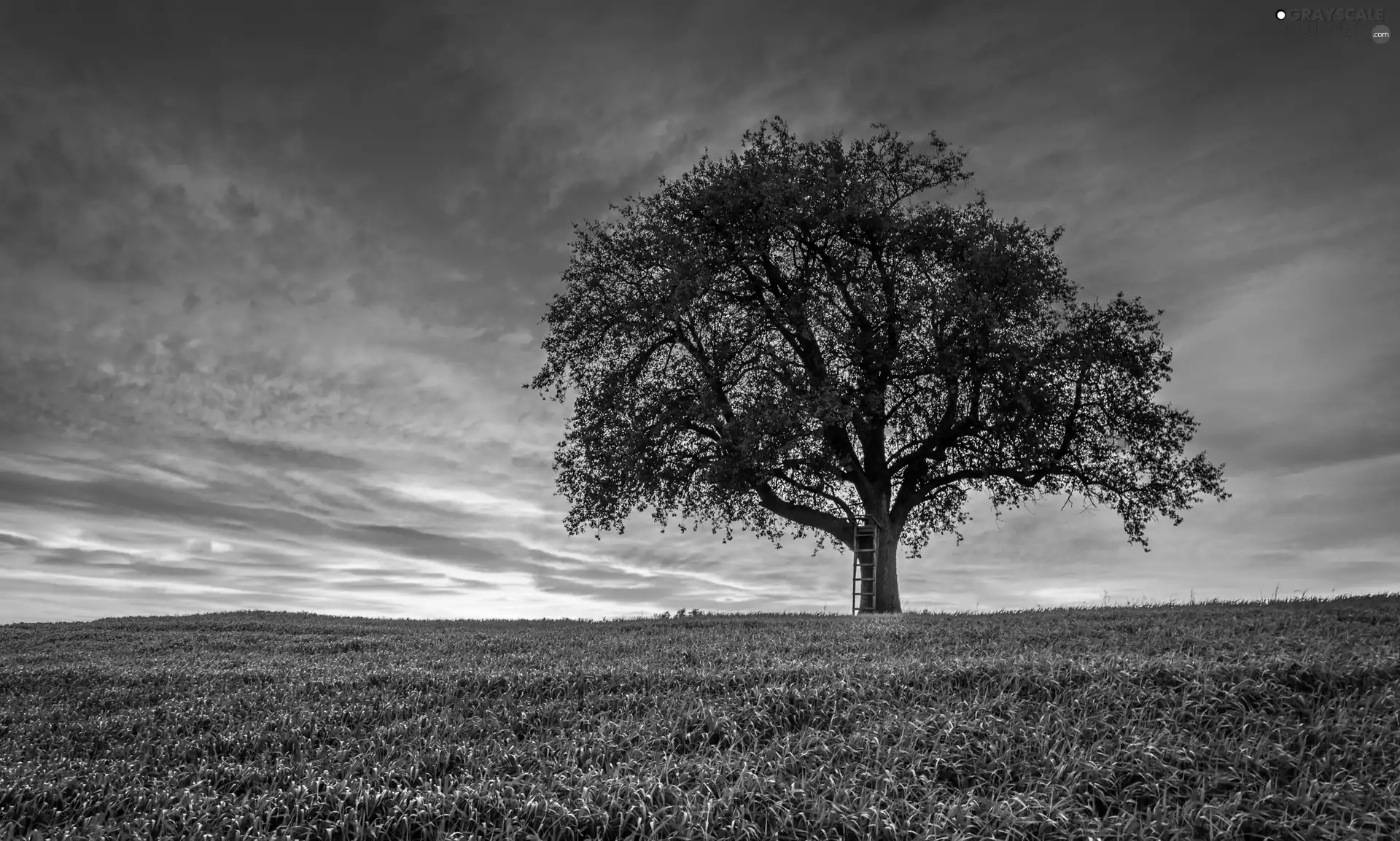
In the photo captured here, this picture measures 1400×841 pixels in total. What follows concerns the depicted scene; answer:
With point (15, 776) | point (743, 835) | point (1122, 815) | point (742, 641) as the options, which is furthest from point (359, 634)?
point (1122, 815)

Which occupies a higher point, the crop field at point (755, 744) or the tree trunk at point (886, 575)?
the tree trunk at point (886, 575)

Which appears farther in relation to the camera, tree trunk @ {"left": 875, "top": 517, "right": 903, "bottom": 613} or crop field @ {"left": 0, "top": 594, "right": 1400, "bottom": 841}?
tree trunk @ {"left": 875, "top": 517, "right": 903, "bottom": 613}

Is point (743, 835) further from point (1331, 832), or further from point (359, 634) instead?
point (359, 634)

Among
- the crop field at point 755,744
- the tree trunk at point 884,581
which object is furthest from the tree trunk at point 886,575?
the crop field at point 755,744

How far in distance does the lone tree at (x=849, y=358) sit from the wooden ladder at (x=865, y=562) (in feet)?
1.39

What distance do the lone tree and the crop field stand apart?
12349 mm

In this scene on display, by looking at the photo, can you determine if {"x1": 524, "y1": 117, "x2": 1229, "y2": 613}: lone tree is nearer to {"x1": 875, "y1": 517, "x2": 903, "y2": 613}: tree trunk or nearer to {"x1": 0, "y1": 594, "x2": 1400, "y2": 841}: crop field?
{"x1": 875, "y1": 517, "x2": 903, "y2": 613}: tree trunk

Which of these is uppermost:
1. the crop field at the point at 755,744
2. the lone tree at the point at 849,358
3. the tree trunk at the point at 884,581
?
the lone tree at the point at 849,358

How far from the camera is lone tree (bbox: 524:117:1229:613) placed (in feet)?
81.9

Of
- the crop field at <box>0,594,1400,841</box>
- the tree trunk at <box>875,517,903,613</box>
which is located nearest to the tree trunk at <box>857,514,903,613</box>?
the tree trunk at <box>875,517,903,613</box>

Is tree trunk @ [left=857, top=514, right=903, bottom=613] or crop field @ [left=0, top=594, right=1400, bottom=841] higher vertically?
tree trunk @ [left=857, top=514, right=903, bottom=613]

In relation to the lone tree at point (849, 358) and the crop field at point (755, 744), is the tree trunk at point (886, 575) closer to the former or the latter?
the lone tree at point (849, 358)

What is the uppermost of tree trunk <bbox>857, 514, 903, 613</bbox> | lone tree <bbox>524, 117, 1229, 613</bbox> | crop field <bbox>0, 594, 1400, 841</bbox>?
lone tree <bbox>524, 117, 1229, 613</bbox>

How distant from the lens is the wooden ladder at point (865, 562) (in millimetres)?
25891
